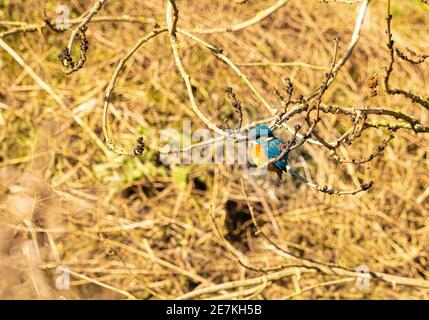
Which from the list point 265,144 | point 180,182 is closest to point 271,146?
point 265,144

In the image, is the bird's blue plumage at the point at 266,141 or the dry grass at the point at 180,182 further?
the dry grass at the point at 180,182

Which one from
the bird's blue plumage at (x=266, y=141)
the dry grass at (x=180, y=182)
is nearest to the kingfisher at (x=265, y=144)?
the bird's blue plumage at (x=266, y=141)

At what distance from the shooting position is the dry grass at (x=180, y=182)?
462cm

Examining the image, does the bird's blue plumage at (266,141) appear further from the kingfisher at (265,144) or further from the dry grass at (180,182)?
the dry grass at (180,182)

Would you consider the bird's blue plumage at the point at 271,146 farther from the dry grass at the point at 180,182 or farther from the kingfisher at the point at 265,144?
the dry grass at the point at 180,182

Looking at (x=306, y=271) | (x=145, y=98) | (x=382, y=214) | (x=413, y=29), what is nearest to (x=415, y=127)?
(x=306, y=271)

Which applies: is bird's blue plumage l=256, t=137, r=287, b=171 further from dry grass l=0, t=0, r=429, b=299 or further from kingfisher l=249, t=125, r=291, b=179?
dry grass l=0, t=0, r=429, b=299

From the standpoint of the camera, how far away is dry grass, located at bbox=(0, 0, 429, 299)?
182 inches

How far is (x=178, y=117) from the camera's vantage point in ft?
17.8

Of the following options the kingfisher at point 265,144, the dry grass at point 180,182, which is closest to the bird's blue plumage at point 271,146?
the kingfisher at point 265,144

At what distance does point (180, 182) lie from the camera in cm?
513

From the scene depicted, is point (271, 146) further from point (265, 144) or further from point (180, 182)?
point (180, 182)

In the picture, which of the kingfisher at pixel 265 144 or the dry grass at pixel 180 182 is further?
the dry grass at pixel 180 182
